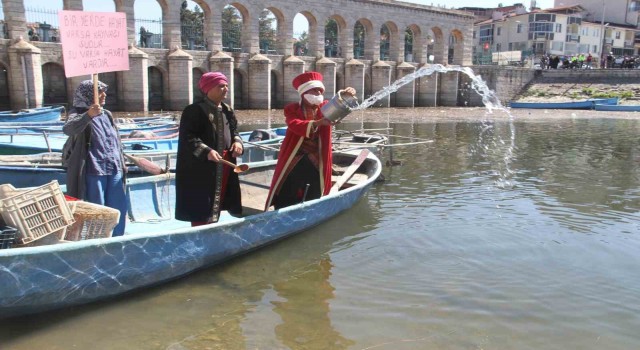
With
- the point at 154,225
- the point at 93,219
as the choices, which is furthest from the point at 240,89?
the point at 93,219

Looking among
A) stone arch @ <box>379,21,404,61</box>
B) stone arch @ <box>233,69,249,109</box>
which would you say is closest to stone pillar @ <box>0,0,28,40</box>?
stone arch @ <box>233,69,249,109</box>

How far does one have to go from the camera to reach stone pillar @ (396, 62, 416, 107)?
4241 centimetres

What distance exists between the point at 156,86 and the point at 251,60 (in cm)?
591

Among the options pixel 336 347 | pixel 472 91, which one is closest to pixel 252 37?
pixel 472 91

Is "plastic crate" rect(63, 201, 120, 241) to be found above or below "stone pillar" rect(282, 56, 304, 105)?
below

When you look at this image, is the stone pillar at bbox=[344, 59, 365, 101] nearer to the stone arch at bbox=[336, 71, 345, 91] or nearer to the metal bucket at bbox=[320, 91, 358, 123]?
the stone arch at bbox=[336, 71, 345, 91]

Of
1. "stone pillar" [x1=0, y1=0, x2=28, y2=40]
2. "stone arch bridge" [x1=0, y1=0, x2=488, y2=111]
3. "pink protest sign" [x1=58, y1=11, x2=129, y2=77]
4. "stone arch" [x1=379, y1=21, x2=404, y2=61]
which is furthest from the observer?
"stone arch" [x1=379, y1=21, x2=404, y2=61]

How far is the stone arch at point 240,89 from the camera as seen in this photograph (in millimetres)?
34469

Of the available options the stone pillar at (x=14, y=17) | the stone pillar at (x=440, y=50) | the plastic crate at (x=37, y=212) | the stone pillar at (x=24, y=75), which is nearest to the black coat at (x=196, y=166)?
the plastic crate at (x=37, y=212)

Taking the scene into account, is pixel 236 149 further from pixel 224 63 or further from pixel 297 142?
pixel 224 63

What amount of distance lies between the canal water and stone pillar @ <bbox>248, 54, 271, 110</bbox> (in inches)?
934

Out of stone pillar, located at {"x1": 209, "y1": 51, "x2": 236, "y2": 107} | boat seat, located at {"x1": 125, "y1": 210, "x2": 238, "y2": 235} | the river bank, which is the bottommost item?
the river bank

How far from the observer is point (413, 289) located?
6.04 m

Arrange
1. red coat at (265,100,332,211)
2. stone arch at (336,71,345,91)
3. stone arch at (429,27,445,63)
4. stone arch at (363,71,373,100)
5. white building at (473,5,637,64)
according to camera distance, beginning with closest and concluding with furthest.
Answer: red coat at (265,100,332,211) < stone arch at (336,71,345,91) < stone arch at (363,71,373,100) < stone arch at (429,27,445,63) < white building at (473,5,637,64)
